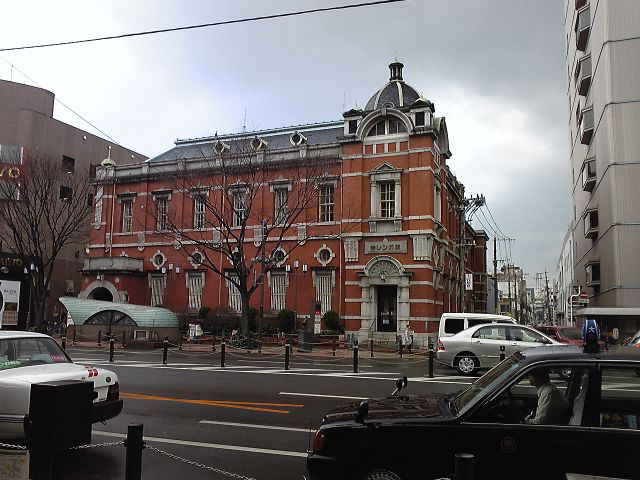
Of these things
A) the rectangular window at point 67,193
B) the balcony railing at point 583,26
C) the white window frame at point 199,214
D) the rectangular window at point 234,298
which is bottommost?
the rectangular window at point 234,298

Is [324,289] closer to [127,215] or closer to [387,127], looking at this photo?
[387,127]

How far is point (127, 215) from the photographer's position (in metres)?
41.1

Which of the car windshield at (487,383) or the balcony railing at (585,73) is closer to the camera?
the car windshield at (487,383)

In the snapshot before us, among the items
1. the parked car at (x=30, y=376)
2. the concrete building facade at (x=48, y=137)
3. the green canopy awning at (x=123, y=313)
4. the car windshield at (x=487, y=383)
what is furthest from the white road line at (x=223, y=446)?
the concrete building facade at (x=48, y=137)

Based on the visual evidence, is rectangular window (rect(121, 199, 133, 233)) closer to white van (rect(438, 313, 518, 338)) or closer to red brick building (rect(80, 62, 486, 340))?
red brick building (rect(80, 62, 486, 340))

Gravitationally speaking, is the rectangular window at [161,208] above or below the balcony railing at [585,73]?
below

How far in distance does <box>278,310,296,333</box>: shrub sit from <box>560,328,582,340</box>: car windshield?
51.3ft

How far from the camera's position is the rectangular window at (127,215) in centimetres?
4088

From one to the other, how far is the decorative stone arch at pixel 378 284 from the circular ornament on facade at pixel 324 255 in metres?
2.47

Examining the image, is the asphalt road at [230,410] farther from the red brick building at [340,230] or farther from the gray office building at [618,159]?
the gray office building at [618,159]

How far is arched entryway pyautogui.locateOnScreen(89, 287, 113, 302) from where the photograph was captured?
127 ft

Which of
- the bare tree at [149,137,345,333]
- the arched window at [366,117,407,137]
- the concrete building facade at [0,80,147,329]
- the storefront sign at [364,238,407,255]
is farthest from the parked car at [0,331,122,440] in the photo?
the concrete building facade at [0,80,147,329]

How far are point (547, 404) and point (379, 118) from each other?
2996cm

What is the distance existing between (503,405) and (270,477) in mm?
3102
